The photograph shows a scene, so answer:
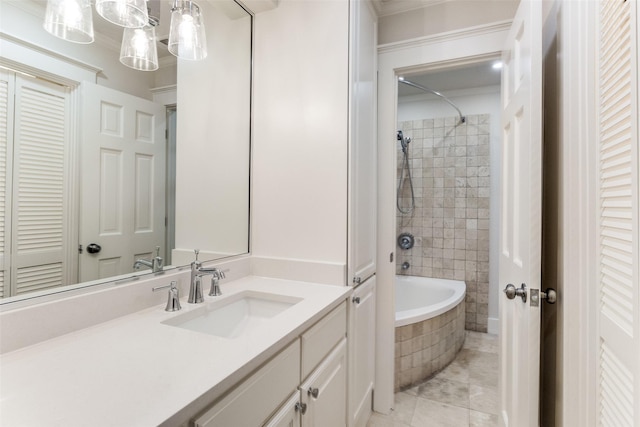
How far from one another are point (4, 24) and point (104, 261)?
72 cm

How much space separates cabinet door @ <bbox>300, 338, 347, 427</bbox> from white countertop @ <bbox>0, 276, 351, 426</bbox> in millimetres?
241

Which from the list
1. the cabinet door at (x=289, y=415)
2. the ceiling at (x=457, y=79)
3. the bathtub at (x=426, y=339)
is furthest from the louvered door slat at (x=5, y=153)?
the ceiling at (x=457, y=79)

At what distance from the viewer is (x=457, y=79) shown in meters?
2.90

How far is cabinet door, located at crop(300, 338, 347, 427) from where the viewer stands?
1062 millimetres

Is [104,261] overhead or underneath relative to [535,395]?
overhead

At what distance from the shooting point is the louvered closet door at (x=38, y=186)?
2.89 ft

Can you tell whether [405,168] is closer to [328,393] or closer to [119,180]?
[328,393]

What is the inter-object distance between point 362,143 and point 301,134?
33cm

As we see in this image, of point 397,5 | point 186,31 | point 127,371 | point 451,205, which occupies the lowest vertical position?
point 127,371

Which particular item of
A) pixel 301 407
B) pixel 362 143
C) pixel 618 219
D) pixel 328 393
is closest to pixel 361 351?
pixel 328 393

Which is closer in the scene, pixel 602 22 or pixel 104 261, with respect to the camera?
pixel 602 22

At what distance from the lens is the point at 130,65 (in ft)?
3.77

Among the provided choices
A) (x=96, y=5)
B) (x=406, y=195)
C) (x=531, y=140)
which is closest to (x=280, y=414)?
(x=531, y=140)

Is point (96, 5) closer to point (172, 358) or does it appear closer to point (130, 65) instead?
point (130, 65)
